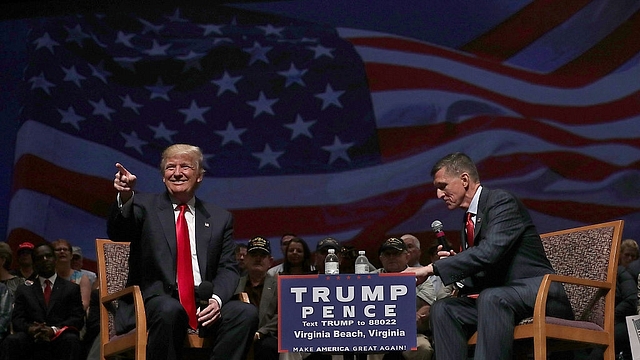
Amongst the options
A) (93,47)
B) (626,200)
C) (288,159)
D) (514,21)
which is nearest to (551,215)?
(626,200)

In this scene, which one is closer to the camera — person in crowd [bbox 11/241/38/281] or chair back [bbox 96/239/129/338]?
chair back [bbox 96/239/129/338]

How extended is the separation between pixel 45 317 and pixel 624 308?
4374 mm

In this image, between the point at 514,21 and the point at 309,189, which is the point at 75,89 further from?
the point at 514,21

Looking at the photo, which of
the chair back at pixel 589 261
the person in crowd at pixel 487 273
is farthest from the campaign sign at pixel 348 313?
the chair back at pixel 589 261

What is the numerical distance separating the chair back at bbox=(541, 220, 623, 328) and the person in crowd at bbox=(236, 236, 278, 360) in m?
2.13

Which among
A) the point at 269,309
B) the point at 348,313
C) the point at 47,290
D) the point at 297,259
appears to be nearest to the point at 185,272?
the point at 348,313

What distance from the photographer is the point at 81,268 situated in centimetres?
823

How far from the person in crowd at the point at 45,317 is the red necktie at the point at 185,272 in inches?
101

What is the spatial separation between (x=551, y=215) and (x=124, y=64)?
4.39 meters

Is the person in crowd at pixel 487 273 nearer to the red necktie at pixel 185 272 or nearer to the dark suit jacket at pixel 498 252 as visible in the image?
the dark suit jacket at pixel 498 252

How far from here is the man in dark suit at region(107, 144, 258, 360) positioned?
424cm

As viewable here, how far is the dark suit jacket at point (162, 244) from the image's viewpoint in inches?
174

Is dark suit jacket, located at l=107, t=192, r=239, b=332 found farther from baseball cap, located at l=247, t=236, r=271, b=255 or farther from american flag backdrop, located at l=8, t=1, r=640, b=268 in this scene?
american flag backdrop, located at l=8, t=1, r=640, b=268

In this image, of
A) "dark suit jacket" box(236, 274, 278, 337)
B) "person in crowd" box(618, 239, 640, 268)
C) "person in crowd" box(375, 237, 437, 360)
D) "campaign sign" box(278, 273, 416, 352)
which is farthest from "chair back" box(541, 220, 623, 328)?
"person in crowd" box(618, 239, 640, 268)
